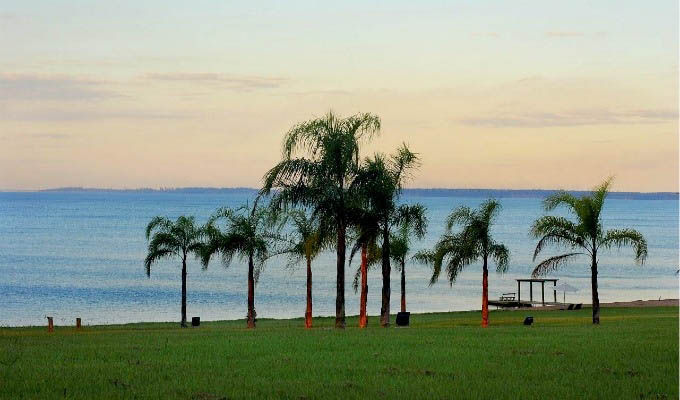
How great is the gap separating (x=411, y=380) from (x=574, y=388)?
110 inches

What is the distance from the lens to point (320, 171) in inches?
1404

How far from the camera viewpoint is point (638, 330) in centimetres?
2919

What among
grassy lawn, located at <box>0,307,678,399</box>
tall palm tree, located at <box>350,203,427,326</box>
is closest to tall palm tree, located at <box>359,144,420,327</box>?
tall palm tree, located at <box>350,203,427,326</box>

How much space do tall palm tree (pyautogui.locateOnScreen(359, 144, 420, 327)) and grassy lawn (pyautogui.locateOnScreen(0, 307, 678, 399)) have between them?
11.2 m

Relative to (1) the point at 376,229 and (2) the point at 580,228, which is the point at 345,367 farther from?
(2) the point at 580,228

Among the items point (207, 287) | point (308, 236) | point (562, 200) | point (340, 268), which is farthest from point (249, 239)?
point (207, 287)

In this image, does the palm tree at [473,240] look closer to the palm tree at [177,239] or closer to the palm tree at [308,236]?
the palm tree at [308,236]

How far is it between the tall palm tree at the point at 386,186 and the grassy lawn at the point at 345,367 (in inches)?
440

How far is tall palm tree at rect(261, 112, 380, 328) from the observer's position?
35.7 metres

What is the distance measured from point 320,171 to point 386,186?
2776mm

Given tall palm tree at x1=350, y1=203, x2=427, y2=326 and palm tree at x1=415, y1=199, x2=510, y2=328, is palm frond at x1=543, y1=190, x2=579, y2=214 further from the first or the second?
tall palm tree at x1=350, y1=203, x2=427, y2=326

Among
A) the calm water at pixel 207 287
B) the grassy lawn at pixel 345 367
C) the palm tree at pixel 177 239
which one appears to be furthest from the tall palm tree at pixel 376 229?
the calm water at pixel 207 287

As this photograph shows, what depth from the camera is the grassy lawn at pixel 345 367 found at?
52.9 feet

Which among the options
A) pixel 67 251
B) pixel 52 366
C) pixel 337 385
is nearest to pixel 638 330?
pixel 337 385
